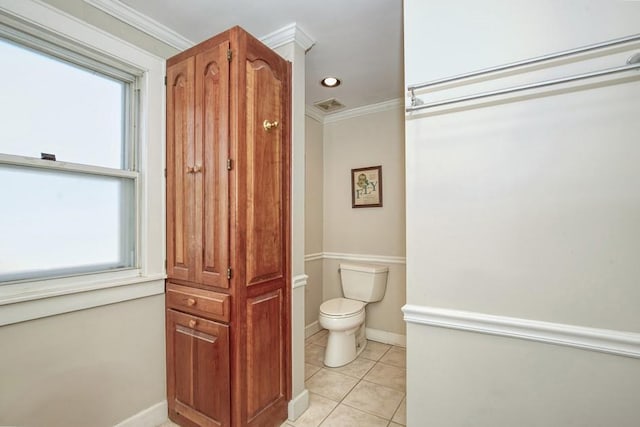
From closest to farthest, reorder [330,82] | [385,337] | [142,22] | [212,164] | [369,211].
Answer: [212,164], [142,22], [330,82], [385,337], [369,211]

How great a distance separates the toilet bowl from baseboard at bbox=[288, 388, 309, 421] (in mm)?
558

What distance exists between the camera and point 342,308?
2.46 m

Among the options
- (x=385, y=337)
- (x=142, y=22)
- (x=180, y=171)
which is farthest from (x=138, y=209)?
(x=385, y=337)

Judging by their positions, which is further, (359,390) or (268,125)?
(359,390)

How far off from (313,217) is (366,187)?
66 cm

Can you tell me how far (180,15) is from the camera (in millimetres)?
1614

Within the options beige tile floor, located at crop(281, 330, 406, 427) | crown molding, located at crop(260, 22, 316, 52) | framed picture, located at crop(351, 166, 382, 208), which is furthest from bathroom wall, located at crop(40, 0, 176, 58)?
beige tile floor, located at crop(281, 330, 406, 427)

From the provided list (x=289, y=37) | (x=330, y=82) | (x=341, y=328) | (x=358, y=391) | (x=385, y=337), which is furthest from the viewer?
(x=385, y=337)

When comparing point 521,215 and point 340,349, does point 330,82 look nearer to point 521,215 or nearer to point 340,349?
point 521,215

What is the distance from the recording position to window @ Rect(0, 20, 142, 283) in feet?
4.19

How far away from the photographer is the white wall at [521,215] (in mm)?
969

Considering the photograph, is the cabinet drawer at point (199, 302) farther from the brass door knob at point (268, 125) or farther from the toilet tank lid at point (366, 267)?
the toilet tank lid at point (366, 267)

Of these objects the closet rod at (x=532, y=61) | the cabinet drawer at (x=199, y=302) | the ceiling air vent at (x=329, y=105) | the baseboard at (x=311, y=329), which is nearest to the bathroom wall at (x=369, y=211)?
the ceiling air vent at (x=329, y=105)

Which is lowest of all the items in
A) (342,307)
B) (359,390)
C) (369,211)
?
(359,390)
